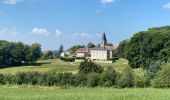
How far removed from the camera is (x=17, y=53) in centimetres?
13300

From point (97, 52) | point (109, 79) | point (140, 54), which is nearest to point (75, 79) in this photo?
point (109, 79)

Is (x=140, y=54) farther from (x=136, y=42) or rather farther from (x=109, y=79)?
(x=109, y=79)

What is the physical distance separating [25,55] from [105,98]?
120 metres

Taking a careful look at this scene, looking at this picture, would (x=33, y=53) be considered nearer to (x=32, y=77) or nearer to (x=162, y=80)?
(x=32, y=77)

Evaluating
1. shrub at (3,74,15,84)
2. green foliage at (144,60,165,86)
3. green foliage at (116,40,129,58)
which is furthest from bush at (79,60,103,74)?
green foliage at (116,40,129,58)

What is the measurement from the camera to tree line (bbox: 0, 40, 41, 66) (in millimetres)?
129500

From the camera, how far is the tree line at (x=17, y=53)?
129500 millimetres

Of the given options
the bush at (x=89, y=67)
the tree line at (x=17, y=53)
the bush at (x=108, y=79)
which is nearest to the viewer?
the bush at (x=108, y=79)


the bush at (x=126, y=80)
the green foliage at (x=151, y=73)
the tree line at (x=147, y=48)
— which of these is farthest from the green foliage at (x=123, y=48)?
the bush at (x=126, y=80)

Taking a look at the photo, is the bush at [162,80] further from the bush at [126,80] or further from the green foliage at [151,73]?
the bush at [126,80]

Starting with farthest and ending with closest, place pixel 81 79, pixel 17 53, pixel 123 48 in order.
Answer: pixel 17 53
pixel 123 48
pixel 81 79

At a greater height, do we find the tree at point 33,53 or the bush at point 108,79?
the tree at point 33,53

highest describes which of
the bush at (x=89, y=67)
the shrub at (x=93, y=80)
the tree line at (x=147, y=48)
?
the tree line at (x=147, y=48)

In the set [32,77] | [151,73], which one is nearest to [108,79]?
[151,73]
